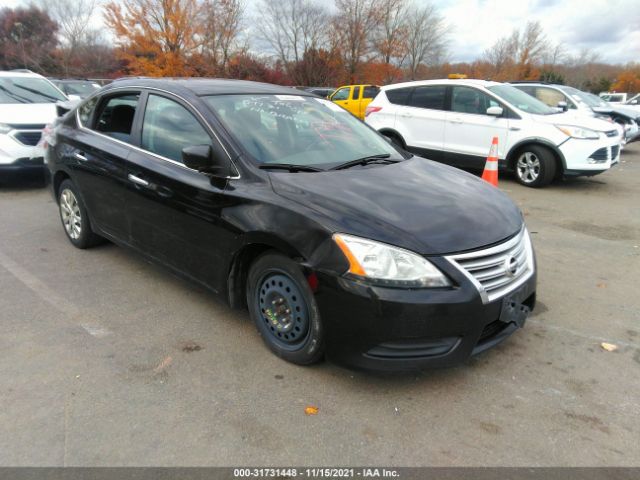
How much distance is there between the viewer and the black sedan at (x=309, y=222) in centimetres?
259

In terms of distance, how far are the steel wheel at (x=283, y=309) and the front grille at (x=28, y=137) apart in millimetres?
6066

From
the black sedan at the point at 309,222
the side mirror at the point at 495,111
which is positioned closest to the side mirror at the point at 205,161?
the black sedan at the point at 309,222

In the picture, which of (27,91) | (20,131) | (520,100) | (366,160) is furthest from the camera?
(520,100)

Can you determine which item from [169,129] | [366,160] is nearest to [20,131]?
[169,129]

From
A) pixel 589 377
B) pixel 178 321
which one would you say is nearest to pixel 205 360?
pixel 178 321

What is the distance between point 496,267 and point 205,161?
6.18ft

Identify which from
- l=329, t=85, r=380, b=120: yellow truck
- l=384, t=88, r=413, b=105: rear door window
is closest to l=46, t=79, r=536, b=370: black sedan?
l=384, t=88, r=413, b=105: rear door window

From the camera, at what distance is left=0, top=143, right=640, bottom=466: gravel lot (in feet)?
7.79

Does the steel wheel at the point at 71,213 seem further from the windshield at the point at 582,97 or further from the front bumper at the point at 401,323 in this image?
the windshield at the point at 582,97

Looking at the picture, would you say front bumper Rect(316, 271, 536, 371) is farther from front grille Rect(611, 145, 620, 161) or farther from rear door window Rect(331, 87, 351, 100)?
rear door window Rect(331, 87, 351, 100)

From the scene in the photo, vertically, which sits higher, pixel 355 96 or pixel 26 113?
pixel 355 96

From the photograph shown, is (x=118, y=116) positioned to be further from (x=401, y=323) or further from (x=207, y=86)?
(x=401, y=323)

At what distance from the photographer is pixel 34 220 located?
20.0ft

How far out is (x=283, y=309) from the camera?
9.85 ft
